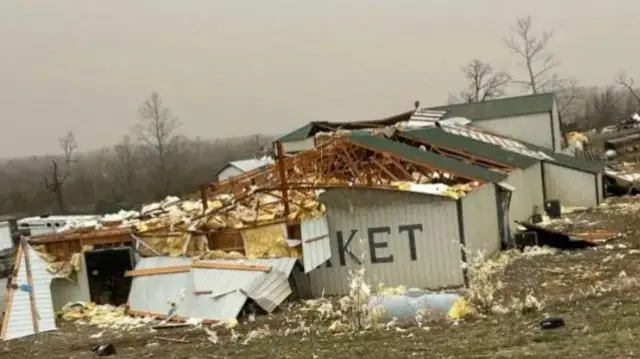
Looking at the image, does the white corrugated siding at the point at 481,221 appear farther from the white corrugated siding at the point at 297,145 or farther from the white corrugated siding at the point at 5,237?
the white corrugated siding at the point at 5,237

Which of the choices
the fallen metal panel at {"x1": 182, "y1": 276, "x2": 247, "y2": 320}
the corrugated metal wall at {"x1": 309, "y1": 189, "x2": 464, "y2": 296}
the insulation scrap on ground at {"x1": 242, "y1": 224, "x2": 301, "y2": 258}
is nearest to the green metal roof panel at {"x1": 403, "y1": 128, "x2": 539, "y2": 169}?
the corrugated metal wall at {"x1": 309, "y1": 189, "x2": 464, "y2": 296}

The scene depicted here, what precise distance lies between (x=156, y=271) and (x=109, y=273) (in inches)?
88.0

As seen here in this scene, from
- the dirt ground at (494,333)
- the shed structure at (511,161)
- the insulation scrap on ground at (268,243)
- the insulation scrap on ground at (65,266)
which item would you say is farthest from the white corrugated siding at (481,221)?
the insulation scrap on ground at (65,266)

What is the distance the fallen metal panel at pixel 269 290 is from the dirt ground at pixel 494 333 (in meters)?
0.32

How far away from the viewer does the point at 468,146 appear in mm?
29531

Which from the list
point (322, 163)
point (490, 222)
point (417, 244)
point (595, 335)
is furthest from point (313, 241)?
point (595, 335)

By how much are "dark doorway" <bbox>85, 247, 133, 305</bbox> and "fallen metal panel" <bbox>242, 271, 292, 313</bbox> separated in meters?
5.27

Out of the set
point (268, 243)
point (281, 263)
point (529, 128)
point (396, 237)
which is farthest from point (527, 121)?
point (281, 263)

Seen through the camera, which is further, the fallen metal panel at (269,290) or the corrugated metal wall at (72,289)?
the corrugated metal wall at (72,289)

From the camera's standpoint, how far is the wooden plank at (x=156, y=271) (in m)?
19.3

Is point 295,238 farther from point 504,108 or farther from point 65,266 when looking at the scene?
point 504,108

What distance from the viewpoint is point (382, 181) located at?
21.6 meters

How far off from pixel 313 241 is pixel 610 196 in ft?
75.8

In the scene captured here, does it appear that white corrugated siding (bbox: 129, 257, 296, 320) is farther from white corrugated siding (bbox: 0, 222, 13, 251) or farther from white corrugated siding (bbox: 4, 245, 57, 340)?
white corrugated siding (bbox: 0, 222, 13, 251)
